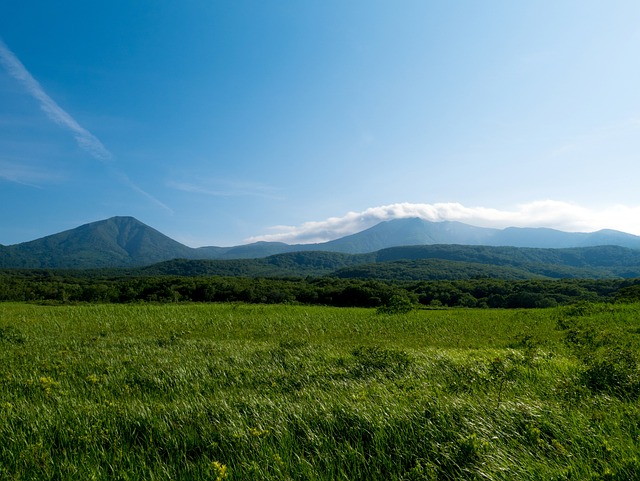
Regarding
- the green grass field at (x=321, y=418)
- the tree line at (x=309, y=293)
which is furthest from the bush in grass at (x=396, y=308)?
the tree line at (x=309, y=293)

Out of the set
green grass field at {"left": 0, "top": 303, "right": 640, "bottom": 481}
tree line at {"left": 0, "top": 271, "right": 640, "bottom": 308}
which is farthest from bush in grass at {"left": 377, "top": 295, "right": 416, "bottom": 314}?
tree line at {"left": 0, "top": 271, "right": 640, "bottom": 308}

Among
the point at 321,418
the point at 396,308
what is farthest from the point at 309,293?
the point at 321,418

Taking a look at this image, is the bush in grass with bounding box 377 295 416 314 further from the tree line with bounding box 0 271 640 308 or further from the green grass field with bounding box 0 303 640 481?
the tree line with bounding box 0 271 640 308

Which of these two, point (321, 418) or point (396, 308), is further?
point (396, 308)

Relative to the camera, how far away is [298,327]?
2280 centimetres

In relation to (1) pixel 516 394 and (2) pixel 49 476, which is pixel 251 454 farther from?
(1) pixel 516 394

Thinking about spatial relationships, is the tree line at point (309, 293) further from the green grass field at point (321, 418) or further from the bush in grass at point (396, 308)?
the green grass field at point (321, 418)

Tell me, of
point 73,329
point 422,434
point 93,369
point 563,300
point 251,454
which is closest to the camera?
point 251,454

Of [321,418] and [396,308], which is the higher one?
[321,418]

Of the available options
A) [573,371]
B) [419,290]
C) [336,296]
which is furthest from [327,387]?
[419,290]

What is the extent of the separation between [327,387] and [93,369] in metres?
7.09

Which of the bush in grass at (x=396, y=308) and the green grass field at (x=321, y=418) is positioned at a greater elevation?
the green grass field at (x=321, y=418)

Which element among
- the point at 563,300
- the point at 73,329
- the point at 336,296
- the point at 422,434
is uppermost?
the point at 422,434

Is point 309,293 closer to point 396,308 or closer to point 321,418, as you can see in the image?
point 396,308
